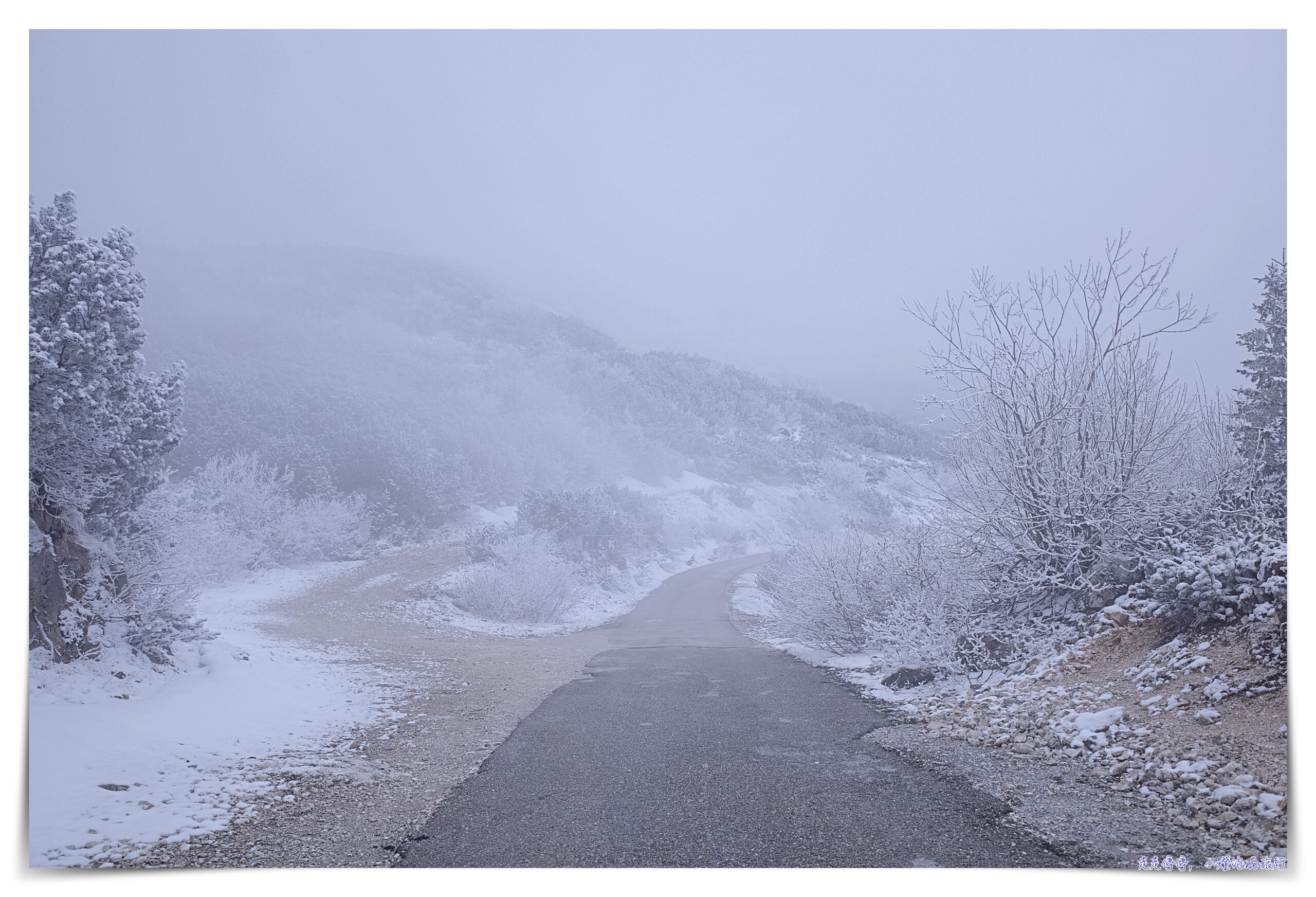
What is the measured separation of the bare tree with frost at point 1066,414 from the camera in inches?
261

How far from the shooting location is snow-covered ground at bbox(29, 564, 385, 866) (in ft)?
12.2

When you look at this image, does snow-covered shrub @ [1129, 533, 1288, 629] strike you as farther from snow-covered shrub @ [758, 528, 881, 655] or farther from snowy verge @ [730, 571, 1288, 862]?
snow-covered shrub @ [758, 528, 881, 655]

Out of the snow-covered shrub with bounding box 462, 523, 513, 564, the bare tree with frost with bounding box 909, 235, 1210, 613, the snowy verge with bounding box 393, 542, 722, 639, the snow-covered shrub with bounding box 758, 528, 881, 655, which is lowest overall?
the snowy verge with bounding box 393, 542, 722, 639

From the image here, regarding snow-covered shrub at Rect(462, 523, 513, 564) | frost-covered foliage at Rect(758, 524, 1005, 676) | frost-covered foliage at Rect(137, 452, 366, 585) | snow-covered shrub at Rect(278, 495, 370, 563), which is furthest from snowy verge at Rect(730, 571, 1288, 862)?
snow-covered shrub at Rect(278, 495, 370, 563)

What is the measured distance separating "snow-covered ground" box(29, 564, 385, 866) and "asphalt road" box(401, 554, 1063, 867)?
1437mm

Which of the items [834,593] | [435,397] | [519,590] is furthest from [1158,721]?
[435,397]

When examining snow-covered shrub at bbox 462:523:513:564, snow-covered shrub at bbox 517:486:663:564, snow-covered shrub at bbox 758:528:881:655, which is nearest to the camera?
snow-covered shrub at bbox 758:528:881:655

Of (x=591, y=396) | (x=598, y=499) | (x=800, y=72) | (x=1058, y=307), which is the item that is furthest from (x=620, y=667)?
(x=591, y=396)

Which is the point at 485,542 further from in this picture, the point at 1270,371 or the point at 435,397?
the point at 1270,371

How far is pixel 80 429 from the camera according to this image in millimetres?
5480

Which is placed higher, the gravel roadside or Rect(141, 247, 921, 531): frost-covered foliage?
Rect(141, 247, 921, 531): frost-covered foliage

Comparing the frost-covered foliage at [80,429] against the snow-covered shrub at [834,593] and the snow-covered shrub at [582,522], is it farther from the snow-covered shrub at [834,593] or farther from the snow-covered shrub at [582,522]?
the snow-covered shrub at [582,522]

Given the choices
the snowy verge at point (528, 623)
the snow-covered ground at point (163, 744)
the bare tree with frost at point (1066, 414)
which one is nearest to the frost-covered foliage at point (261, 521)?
the snowy verge at point (528, 623)

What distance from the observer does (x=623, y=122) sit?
9203mm
